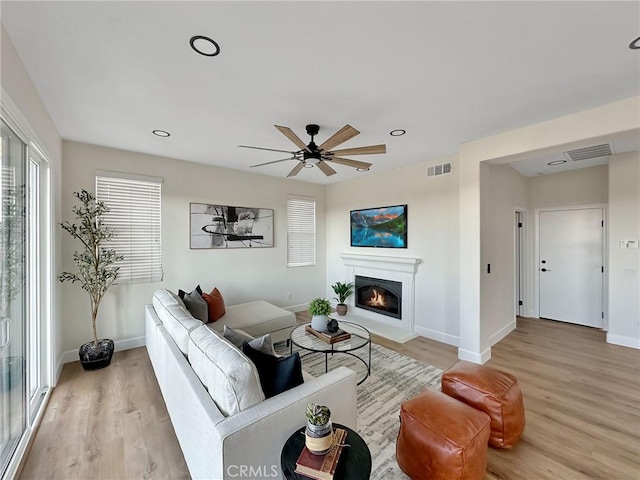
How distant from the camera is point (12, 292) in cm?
199

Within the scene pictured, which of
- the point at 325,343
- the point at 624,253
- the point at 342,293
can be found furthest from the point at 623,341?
the point at 325,343

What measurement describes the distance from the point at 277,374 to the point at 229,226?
3.40 m

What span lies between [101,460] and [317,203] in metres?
4.80

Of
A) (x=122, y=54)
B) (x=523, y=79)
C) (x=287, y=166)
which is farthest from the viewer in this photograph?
(x=287, y=166)

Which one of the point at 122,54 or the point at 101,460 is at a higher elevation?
the point at 122,54

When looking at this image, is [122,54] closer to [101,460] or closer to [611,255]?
[101,460]

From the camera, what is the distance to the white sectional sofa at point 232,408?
1.26 m

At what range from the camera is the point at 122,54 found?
174cm

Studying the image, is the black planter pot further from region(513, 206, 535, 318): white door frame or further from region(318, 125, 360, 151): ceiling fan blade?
region(513, 206, 535, 318): white door frame

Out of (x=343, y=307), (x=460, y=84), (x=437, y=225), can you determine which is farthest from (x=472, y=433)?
(x=343, y=307)

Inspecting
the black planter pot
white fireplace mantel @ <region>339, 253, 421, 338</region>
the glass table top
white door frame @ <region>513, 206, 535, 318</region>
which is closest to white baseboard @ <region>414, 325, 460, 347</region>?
white fireplace mantel @ <region>339, 253, 421, 338</region>

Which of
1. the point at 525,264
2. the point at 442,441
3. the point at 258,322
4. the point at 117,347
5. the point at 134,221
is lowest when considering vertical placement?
the point at 117,347

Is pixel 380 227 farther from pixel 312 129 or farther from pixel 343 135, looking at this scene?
pixel 343 135

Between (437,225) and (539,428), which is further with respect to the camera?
(437,225)
